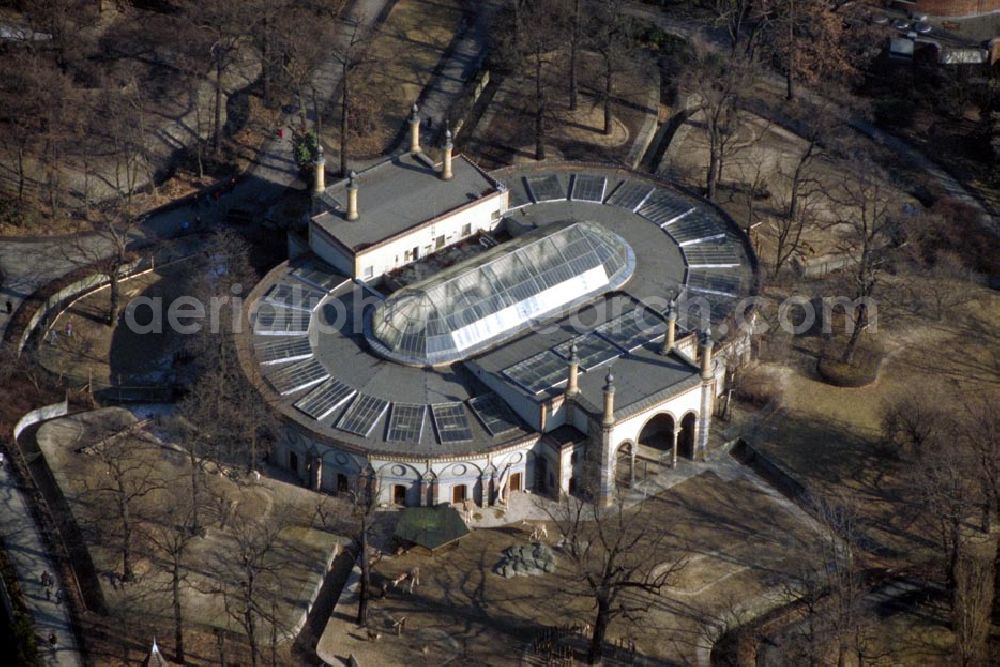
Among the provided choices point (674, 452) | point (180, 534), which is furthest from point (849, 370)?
point (180, 534)

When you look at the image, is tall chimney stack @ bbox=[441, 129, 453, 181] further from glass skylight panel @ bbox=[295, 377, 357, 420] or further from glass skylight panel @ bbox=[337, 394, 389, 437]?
glass skylight panel @ bbox=[337, 394, 389, 437]

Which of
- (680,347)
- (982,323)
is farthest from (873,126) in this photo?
(680,347)

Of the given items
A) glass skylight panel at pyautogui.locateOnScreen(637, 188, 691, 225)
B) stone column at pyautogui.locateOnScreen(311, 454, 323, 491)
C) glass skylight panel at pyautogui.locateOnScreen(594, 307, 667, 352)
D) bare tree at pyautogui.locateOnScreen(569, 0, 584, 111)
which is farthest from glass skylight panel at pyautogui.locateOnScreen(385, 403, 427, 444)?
bare tree at pyautogui.locateOnScreen(569, 0, 584, 111)

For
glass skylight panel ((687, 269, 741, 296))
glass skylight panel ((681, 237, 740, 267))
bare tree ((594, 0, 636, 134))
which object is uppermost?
bare tree ((594, 0, 636, 134))

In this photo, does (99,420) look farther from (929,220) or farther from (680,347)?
(929,220)

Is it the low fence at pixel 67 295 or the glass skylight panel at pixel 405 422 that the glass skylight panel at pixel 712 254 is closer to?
the glass skylight panel at pixel 405 422

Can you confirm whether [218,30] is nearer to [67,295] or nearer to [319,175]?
[319,175]
